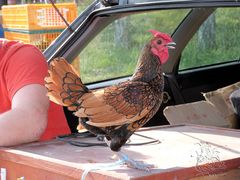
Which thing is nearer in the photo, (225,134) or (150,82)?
(150,82)

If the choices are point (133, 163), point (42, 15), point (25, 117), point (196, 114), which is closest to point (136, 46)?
point (42, 15)

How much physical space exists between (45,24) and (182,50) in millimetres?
3460

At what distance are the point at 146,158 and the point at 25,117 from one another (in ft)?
2.04

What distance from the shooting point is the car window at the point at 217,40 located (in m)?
5.74

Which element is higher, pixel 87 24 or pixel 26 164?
pixel 87 24

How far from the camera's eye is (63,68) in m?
1.94

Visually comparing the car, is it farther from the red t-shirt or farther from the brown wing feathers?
the brown wing feathers

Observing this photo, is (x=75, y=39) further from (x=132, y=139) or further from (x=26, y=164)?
(x=26, y=164)

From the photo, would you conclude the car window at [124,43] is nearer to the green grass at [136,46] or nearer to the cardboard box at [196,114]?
the green grass at [136,46]

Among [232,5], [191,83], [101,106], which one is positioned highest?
[232,5]

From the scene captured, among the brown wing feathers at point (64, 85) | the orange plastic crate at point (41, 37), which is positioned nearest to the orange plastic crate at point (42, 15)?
the orange plastic crate at point (41, 37)

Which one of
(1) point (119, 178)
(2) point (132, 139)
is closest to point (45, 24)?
(2) point (132, 139)

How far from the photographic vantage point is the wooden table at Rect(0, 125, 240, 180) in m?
1.78

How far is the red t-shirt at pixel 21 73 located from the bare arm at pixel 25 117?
5 centimetres
